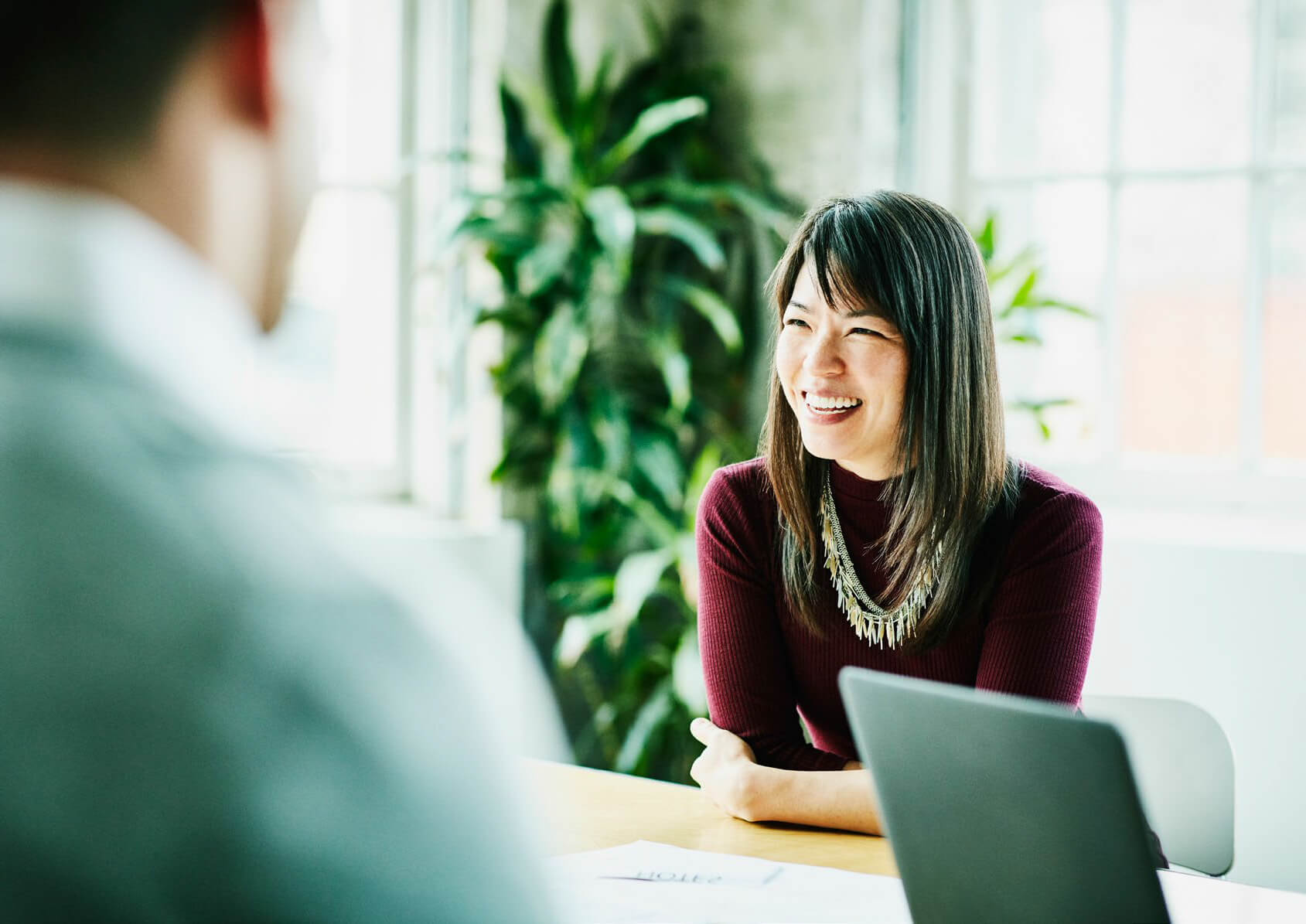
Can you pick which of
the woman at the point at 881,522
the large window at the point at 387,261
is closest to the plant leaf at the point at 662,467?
the large window at the point at 387,261

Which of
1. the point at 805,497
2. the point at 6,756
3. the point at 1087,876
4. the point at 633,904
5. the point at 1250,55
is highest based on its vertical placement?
the point at 1250,55

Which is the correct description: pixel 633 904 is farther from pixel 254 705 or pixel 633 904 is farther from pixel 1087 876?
pixel 254 705

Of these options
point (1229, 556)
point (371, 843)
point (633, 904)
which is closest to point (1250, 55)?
point (1229, 556)

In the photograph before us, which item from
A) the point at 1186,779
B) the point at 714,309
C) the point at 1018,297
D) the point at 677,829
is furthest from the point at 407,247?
the point at 1186,779

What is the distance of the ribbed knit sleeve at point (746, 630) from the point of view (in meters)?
1.76

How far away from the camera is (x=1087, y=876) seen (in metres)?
0.88

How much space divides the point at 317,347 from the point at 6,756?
10.9ft

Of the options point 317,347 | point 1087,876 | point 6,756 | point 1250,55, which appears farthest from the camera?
point 317,347

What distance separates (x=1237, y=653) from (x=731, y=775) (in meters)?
1.40

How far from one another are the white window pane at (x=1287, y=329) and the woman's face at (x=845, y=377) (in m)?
1.66

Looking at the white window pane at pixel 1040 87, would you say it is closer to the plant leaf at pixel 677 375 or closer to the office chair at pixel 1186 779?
the plant leaf at pixel 677 375

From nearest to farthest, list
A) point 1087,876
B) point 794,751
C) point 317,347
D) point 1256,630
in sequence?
point 1087,876 → point 794,751 → point 1256,630 → point 317,347

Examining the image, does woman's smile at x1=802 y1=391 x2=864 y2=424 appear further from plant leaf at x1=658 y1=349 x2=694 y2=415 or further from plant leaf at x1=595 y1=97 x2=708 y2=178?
plant leaf at x1=595 y1=97 x2=708 y2=178

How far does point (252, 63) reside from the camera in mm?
333
